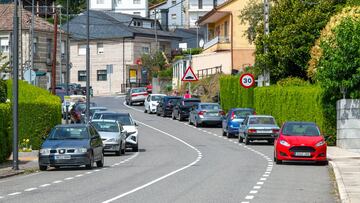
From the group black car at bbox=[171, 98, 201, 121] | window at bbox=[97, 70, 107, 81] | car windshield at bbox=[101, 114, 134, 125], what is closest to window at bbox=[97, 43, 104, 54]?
window at bbox=[97, 70, 107, 81]

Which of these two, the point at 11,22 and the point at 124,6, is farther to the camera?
the point at 124,6

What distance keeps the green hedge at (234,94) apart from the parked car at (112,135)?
20.0m

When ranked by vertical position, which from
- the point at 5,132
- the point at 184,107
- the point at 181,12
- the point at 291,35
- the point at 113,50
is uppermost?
the point at 181,12

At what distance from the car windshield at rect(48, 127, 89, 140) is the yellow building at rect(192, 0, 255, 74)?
47.5 m

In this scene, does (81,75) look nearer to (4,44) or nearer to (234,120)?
(4,44)

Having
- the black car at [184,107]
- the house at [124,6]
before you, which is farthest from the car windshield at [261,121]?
the house at [124,6]

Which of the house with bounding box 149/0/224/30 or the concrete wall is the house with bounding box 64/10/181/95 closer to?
the house with bounding box 149/0/224/30

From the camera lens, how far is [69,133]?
108 feet

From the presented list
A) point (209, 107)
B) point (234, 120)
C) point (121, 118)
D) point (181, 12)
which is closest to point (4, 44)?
point (209, 107)

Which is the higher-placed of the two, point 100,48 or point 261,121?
point 100,48

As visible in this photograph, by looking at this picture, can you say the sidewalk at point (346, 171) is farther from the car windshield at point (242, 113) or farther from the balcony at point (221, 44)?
the balcony at point (221, 44)

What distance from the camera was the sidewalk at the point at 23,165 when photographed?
102 ft

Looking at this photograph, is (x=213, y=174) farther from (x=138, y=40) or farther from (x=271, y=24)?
(x=138, y=40)

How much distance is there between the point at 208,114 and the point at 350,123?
68.2 feet
